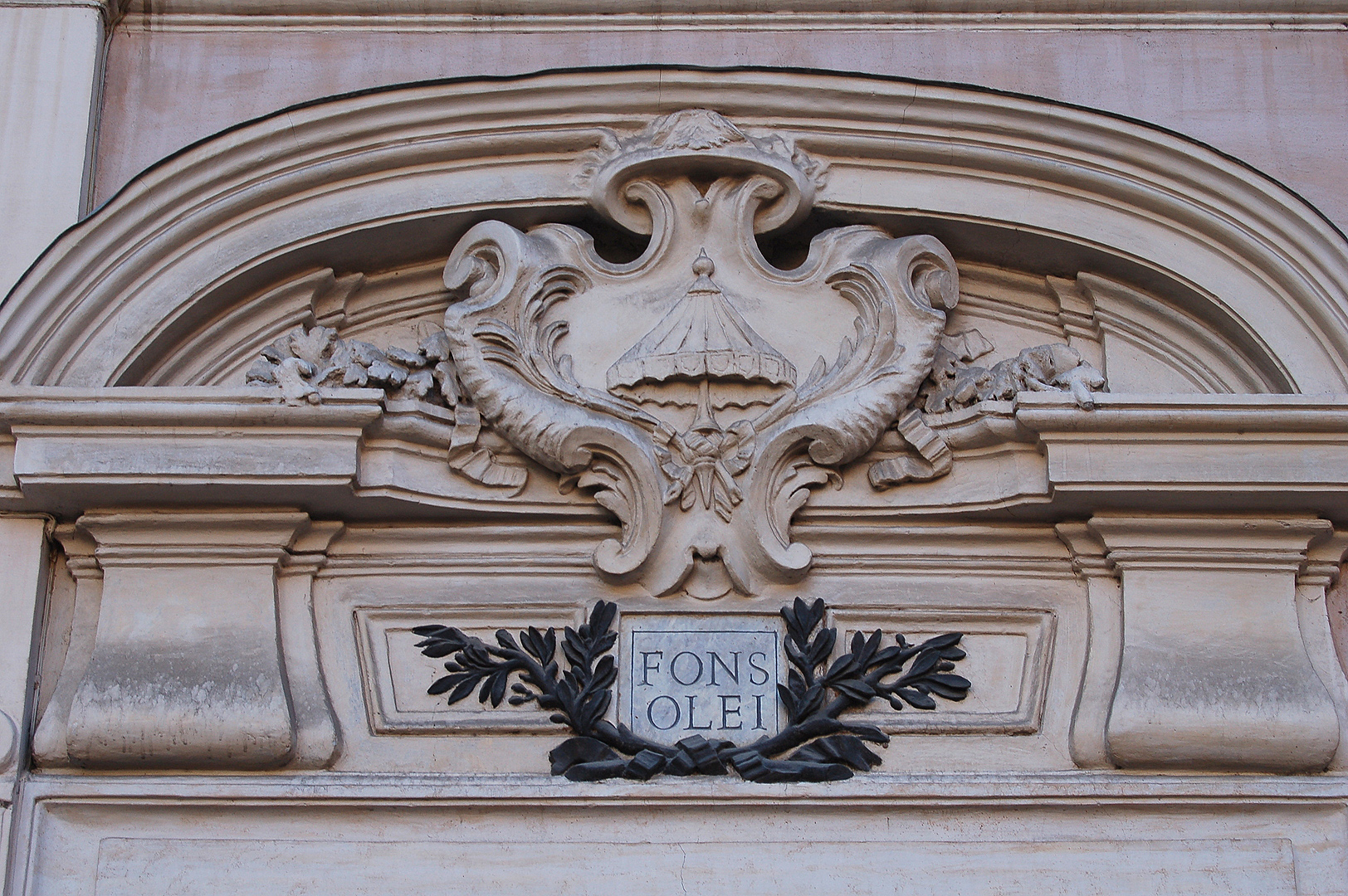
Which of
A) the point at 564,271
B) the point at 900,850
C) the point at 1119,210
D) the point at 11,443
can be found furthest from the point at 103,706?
the point at 1119,210

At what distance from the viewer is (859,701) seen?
13.5ft

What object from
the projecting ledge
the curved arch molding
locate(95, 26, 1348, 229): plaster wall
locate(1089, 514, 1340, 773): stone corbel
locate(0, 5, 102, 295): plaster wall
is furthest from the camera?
locate(95, 26, 1348, 229): plaster wall

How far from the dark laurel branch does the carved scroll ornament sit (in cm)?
21

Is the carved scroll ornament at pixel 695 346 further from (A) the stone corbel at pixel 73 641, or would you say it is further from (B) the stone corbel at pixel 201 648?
(A) the stone corbel at pixel 73 641

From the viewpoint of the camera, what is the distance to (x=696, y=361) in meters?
4.30

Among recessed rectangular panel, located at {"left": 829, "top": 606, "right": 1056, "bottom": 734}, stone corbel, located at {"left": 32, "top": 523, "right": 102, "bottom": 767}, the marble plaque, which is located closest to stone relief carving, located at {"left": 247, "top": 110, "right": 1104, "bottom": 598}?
the marble plaque

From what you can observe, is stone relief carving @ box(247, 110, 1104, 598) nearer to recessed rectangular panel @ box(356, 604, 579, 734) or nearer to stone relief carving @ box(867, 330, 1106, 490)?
stone relief carving @ box(867, 330, 1106, 490)

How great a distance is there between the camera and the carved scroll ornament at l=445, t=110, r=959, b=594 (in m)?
4.23

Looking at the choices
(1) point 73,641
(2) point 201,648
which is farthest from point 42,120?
(2) point 201,648

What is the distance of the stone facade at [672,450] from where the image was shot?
13.1ft

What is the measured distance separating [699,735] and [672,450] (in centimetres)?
71

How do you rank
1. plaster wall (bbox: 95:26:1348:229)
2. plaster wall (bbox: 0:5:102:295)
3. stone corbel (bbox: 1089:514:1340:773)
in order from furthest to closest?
plaster wall (bbox: 95:26:1348:229) → plaster wall (bbox: 0:5:102:295) → stone corbel (bbox: 1089:514:1340:773)

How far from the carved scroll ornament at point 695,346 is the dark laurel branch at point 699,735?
0.21 meters

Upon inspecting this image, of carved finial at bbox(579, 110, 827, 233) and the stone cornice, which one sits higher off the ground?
carved finial at bbox(579, 110, 827, 233)
